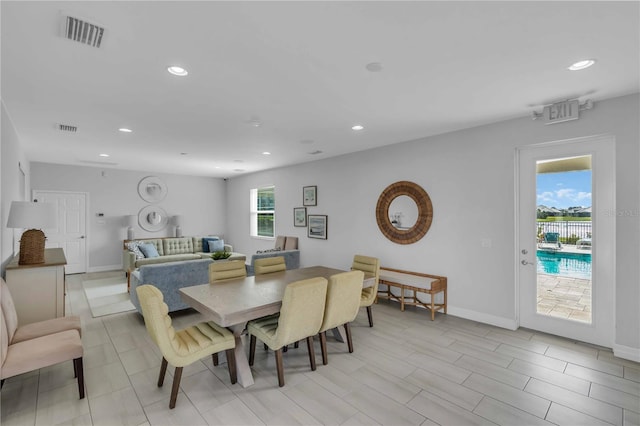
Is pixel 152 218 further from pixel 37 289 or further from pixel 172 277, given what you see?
pixel 37 289

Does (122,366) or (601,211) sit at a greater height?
(601,211)

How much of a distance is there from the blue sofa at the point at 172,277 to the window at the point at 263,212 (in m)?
3.38

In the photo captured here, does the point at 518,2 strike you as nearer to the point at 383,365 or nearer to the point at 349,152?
the point at 383,365

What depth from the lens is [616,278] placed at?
9.81 feet

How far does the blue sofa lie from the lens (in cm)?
384

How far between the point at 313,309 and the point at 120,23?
2363 mm

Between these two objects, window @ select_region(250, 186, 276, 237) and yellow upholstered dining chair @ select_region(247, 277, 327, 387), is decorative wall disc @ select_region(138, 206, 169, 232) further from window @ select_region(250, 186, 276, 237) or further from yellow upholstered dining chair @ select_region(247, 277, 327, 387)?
yellow upholstered dining chair @ select_region(247, 277, 327, 387)

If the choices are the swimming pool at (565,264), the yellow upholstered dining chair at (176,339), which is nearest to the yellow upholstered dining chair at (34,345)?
the yellow upholstered dining chair at (176,339)

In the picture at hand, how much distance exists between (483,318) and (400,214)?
6.02ft

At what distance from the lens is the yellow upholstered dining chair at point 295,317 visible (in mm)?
2348

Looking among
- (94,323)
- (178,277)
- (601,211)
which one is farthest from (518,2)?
(94,323)

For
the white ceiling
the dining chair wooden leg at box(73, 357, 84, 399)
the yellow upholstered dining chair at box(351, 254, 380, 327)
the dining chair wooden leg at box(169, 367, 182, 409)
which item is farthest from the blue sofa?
the yellow upholstered dining chair at box(351, 254, 380, 327)

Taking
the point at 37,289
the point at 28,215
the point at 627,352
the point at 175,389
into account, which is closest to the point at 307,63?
the point at 175,389

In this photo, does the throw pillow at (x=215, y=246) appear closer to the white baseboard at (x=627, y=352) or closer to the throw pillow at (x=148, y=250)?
the throw pillow at (x=148, y=250)
